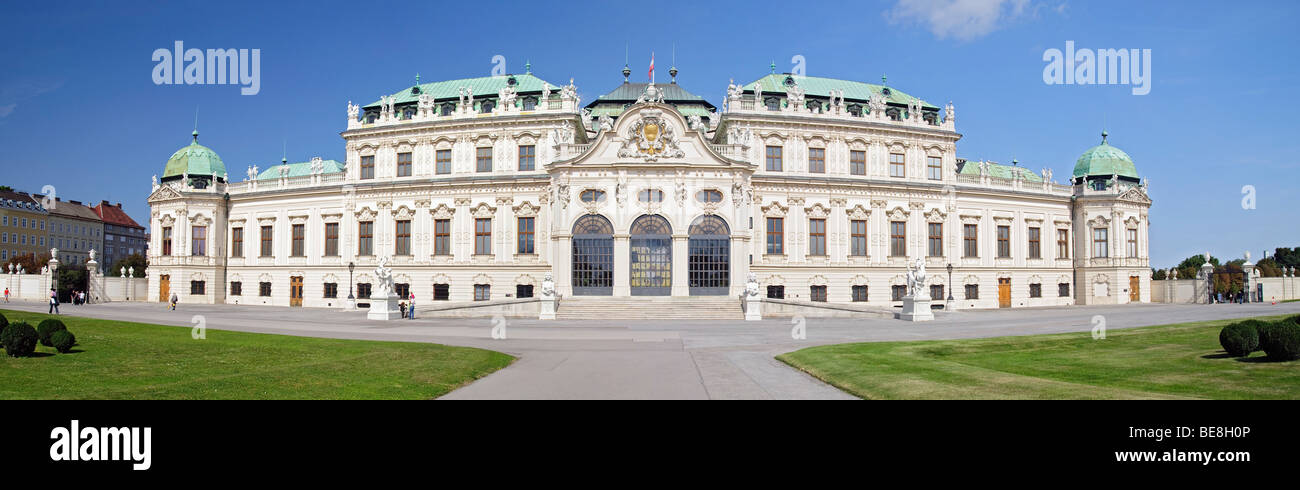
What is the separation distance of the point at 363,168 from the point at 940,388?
5888 centimetres

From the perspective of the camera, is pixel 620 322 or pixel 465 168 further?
pixel 465 168

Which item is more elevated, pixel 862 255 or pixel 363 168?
pixel 363 168

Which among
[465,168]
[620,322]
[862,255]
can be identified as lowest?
[620,322]

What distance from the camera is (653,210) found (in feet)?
174

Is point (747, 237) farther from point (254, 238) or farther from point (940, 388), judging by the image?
point (254, 238)

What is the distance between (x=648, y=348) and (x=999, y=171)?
185 ft

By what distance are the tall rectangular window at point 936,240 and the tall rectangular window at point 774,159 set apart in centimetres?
1462

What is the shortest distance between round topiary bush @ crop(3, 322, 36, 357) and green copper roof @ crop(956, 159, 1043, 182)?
6638 cm

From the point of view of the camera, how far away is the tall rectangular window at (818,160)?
196 feet

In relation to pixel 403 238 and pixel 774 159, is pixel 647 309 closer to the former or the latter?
pixel 774 159

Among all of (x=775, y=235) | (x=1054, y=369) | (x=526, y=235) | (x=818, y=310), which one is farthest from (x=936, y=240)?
(x=1054, y=369)

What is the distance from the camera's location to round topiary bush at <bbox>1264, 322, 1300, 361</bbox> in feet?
53.3

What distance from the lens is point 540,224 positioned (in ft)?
192
